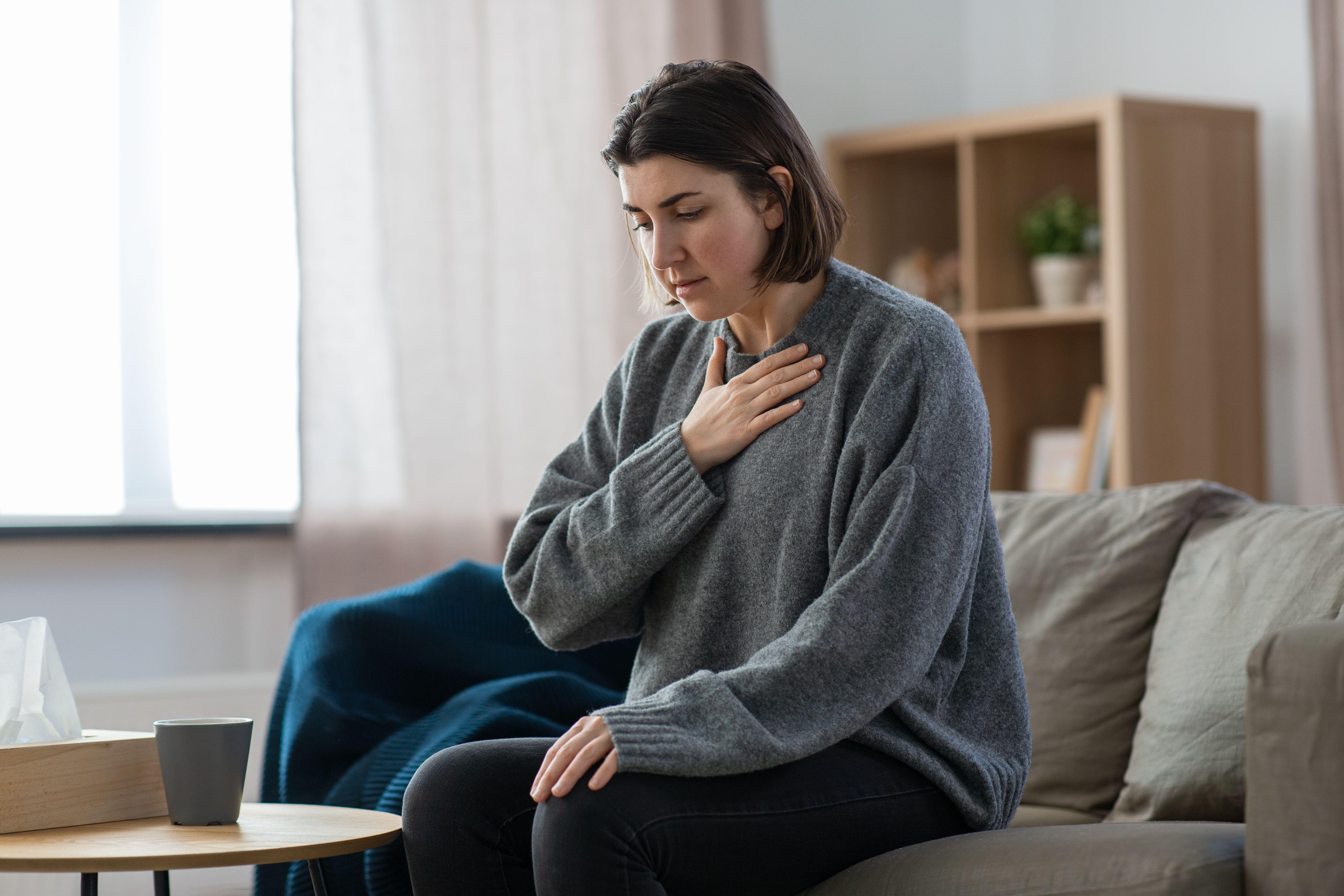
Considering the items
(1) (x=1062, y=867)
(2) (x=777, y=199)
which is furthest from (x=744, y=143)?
(1) (x=1062, y=867)

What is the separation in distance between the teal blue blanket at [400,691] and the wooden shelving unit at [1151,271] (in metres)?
1.30

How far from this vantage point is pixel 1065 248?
3275mm

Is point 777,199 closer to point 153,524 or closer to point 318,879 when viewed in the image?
point 318,879

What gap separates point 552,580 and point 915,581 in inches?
15.1

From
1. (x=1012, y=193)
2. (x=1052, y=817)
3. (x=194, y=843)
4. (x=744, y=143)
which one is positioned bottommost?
(x=1052, y=817)

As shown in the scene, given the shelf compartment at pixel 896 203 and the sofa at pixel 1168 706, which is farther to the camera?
the shelf compartment at pixel 896 203

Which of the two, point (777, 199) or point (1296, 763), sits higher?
point (777, 199)

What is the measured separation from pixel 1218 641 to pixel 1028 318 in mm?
1678

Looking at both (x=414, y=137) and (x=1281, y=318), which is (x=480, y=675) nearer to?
(x=414, y=137)

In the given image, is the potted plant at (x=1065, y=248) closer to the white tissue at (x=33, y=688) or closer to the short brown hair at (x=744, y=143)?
the short brown hair at (x=744, y=143)

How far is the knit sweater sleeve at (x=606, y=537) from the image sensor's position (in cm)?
143

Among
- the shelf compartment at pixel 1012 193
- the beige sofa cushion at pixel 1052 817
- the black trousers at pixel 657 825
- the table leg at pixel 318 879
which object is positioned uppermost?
the shelf compartment at pixel 1012 193

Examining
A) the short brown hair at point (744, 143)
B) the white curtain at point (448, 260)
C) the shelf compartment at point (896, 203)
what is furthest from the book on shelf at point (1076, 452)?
the short brown hair at point (744, 143)

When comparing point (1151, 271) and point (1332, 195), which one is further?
point (1151, 271)
